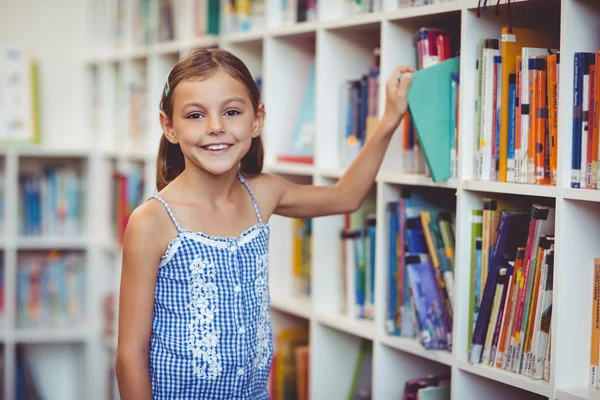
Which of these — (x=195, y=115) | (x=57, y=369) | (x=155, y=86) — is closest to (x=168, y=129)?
(x=195, y=115)

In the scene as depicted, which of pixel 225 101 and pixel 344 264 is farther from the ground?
pixel 225 101

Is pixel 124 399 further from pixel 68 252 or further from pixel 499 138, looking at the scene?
pixel 68 252

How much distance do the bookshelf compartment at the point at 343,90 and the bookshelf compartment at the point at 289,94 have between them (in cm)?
17

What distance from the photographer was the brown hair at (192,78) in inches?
67.2

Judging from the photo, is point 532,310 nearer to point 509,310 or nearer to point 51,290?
point 509,310

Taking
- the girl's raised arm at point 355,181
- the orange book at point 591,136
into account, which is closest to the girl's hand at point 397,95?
the girl's raised arm at point 355,181

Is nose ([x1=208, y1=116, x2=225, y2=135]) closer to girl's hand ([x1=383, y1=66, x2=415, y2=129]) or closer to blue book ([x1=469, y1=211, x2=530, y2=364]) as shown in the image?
girl's hand ([x1=383, y1=66, x2=415, y2=129])

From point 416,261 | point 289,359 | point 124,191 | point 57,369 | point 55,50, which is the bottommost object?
point 57,369

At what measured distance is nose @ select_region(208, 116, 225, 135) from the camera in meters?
1.66

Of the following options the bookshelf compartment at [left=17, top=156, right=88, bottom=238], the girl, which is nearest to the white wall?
the bookshelf compartment at [left=17, top=156, right=88, bottom=238]

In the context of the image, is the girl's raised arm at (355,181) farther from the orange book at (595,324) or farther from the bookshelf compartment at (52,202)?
the bookshelf compartment at (52,202)

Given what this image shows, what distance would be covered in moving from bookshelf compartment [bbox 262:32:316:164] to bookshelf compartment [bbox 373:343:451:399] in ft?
2.24

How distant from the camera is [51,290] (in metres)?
3.79

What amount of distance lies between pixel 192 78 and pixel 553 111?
70 cm
